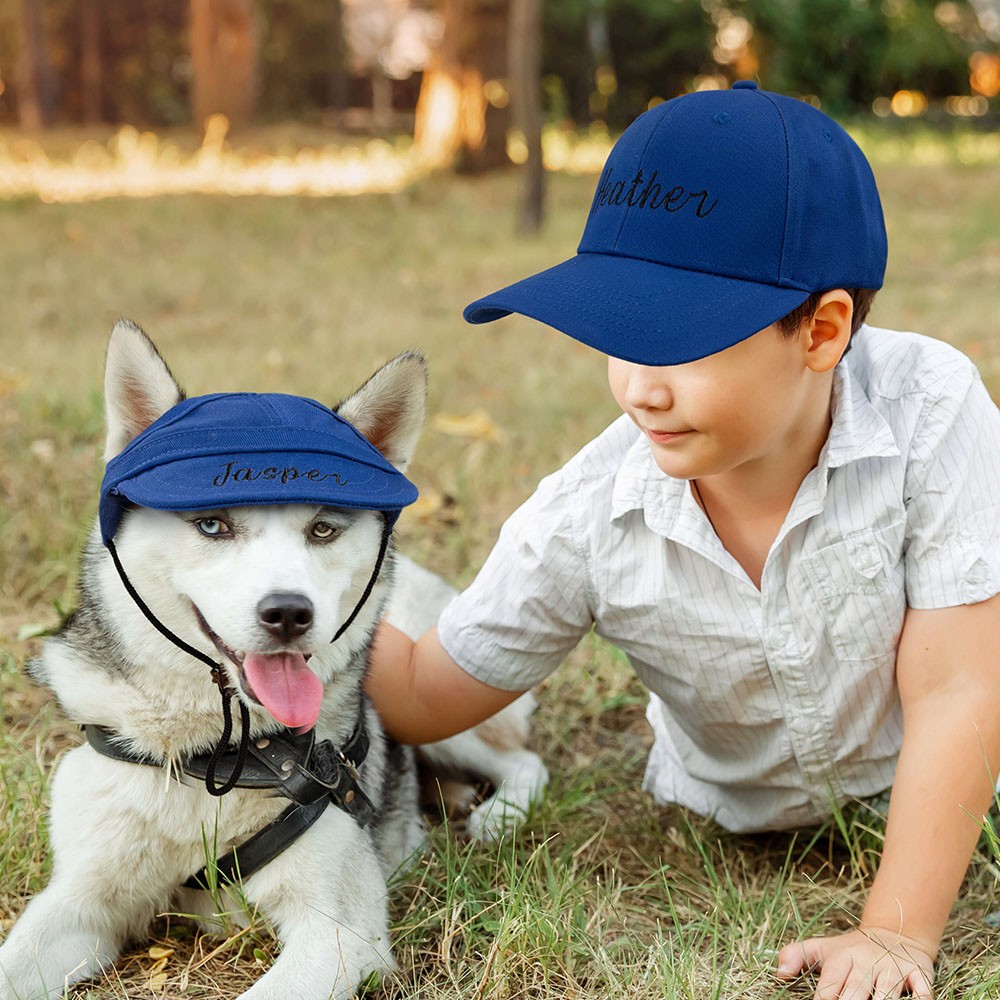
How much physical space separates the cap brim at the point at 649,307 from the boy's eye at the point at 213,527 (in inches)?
20.5

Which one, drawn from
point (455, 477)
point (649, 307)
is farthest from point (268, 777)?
point (455, 477)

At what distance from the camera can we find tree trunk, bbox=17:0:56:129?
54.2 feet

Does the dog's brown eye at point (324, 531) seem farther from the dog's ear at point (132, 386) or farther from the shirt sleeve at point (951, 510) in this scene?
the shirt sleeve at point (951, 510)

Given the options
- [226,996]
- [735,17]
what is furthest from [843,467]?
[735,17]

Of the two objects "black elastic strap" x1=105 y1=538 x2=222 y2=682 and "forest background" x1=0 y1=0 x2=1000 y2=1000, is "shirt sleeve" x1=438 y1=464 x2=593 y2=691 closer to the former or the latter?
"forest background" x1=0 y1=0 x2=1000 y2=1000

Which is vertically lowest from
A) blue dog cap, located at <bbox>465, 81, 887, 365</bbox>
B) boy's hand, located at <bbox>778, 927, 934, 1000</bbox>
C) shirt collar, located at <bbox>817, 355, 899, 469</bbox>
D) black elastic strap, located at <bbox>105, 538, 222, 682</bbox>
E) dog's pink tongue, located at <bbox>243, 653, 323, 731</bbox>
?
boy's hand, located at <bbox>778, 927, 934, 1000</bbox>

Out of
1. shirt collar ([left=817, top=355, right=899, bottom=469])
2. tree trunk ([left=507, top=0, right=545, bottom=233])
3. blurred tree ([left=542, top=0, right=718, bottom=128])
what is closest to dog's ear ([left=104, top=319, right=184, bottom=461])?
shirt collar ([left=817, top=355, right=899, bottom=469])

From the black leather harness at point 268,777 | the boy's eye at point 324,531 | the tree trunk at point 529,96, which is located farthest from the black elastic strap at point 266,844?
the tree trunk at point 529,96

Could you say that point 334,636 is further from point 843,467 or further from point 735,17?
point 735,17

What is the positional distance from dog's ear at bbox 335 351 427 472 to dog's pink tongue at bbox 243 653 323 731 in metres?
0.45

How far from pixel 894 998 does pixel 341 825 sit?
903mm

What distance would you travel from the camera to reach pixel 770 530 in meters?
2.22

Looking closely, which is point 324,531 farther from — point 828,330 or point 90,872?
point 828,330

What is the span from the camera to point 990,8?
18.1m
